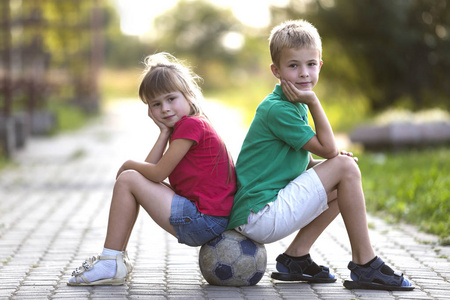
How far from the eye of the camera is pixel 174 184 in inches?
165

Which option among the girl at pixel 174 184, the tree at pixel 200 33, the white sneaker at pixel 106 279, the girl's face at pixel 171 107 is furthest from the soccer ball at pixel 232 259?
the tree at pixel 200 33

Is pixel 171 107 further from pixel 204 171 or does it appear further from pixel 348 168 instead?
pixel 348 168

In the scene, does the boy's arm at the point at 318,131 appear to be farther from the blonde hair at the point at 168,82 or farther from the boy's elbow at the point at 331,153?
the blonde hair at the point at 168,82

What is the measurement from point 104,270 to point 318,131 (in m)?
1.42

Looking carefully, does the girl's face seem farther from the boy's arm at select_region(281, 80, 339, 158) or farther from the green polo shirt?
the boy's arm at select_region(281, 80, 339, 158)

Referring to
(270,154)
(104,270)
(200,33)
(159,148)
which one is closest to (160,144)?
(159,148)

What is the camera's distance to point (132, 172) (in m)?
4.09

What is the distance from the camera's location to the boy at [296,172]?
396 cm

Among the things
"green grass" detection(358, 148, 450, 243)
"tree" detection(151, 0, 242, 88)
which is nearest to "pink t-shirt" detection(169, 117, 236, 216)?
"green grass" detection(358, 148, 450, 243)

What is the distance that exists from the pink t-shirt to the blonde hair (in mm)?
146

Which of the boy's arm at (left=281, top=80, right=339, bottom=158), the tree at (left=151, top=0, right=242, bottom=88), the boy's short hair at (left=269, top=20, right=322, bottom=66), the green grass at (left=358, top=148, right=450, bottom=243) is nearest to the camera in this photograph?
the boy's arm at (left=281, top=80, right=339, bottom=158)

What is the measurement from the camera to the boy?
396 cm

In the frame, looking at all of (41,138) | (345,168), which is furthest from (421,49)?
(345,168)

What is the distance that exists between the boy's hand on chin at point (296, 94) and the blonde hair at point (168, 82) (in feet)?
1.75
